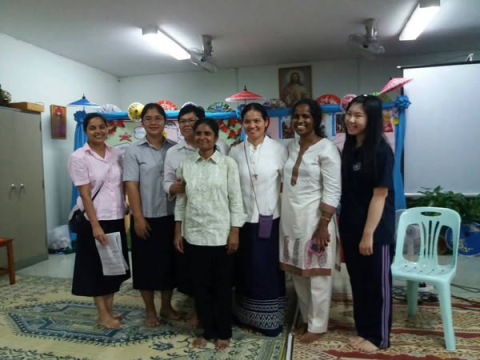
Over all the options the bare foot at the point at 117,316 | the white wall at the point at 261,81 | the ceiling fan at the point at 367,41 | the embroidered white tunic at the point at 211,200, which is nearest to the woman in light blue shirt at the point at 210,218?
the embroidered white tunic at the point at 211,200

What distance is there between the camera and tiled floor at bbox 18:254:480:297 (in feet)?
10.9

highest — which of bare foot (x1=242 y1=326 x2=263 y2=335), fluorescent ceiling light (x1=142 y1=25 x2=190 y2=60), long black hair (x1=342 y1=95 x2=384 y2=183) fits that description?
fluorescent ceiling light (x1=142 y1=25 x2=190 y2=60)

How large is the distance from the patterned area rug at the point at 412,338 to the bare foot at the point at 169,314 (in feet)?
3.02

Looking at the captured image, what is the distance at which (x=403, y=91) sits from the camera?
4707 mm

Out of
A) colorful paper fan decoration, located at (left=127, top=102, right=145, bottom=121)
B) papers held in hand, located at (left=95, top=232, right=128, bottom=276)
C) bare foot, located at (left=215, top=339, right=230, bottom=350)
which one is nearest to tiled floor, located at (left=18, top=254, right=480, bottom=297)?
bare foot, located at (left=215, top=339, right=230, bottom=350)

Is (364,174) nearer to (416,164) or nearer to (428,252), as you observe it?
(428,252)

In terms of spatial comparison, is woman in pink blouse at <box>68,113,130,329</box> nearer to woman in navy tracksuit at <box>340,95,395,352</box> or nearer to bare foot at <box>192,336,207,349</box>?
bare foot at <box>192,336,207,349</box>

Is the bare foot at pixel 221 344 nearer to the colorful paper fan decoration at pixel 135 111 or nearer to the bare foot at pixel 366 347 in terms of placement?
the bare foot at pixel 366 347

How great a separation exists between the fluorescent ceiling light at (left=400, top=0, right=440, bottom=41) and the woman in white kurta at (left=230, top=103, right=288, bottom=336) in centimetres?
259

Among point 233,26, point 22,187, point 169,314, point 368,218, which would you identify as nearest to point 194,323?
point 169,314

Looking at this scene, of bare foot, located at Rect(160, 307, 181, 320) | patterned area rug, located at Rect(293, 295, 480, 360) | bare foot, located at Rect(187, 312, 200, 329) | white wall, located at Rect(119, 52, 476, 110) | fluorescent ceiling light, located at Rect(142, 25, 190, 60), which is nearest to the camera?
patterned area rug, located at Rect(293, 295, 480, 360)

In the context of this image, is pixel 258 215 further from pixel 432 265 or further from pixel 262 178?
pixel 432 265

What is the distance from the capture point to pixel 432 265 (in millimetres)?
2523

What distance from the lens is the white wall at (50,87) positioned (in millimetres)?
4582
